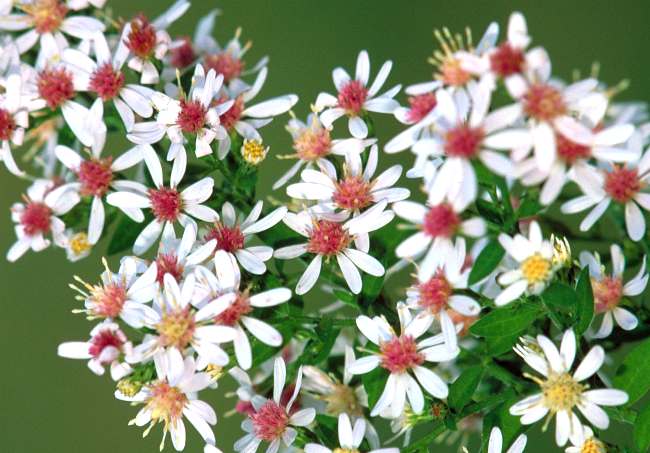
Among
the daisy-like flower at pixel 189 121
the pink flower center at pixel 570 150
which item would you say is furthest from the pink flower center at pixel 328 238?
the pink flower center at pixel 570 150

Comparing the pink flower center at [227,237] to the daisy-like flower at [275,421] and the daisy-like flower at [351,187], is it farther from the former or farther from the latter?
the daisy-like flower at [275,421]

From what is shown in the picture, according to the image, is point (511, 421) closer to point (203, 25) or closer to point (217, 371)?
point (217, 371)

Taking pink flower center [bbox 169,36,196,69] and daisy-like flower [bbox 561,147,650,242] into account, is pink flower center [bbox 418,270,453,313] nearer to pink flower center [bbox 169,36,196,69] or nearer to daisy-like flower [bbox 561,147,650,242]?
daisy-like flower [bbox 561,147,650,242]

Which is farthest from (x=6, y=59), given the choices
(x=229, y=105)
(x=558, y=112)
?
(x=558, y=112)

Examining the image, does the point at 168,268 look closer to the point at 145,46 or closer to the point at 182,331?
the point at 182,331

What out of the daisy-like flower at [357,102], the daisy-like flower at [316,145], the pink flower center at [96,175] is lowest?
the daisy-like flower at [316,145]
